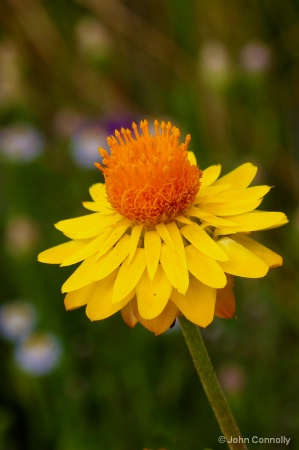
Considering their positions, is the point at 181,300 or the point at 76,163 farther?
the point at 76,163

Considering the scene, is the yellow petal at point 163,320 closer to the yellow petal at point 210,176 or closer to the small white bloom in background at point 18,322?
the yellow petal at point 210,176

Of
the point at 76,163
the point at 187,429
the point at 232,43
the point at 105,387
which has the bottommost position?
the point at 187,429

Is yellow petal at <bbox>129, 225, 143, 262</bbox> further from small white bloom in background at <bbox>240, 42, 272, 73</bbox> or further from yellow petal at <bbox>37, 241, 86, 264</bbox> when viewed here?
small white bloom in background at <bbox>240, 42, 272, 73</bbox>

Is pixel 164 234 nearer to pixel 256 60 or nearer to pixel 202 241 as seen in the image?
pixel 202 241

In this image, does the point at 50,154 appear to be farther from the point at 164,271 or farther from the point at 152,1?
the point at 164,271

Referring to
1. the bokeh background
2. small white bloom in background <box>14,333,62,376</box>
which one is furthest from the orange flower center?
small white bloom in background <box>14,333,62,376</box>

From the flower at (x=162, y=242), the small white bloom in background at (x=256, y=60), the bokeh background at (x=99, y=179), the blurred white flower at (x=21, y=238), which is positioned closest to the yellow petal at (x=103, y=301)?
the flower at (x=162, y=242)

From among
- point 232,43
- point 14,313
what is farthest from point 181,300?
point 232,43
